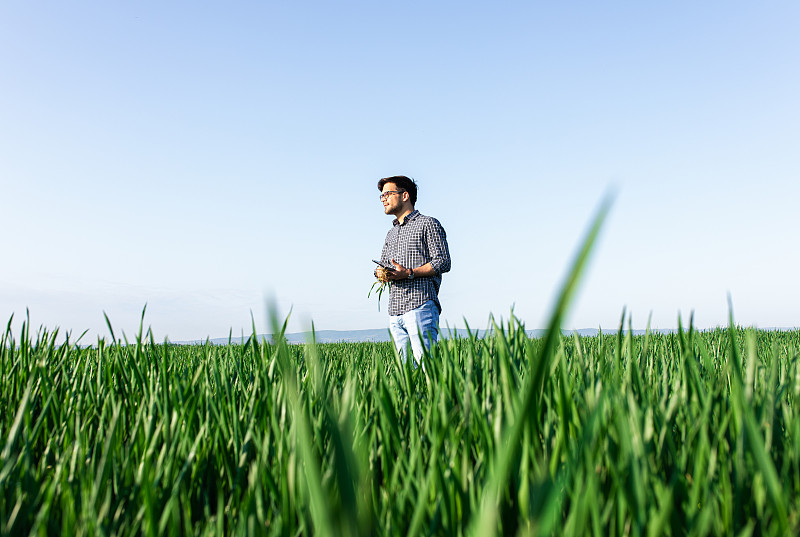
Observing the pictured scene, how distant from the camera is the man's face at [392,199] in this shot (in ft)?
14.9

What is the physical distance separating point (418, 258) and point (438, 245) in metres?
0.23

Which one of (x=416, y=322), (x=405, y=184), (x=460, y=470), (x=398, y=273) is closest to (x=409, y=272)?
(x=398, y=273)

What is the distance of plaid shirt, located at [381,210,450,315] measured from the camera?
418 cm

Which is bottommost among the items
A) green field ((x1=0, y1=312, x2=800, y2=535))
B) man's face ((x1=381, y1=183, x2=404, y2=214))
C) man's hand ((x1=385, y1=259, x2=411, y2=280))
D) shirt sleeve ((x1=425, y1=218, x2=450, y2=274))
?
green field ((x1=0, y1=312, x2=800, y2=535))

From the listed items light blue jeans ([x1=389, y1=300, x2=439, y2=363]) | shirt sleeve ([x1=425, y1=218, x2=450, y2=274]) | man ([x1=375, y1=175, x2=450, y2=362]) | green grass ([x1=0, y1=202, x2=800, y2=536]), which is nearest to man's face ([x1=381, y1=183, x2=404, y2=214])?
man ([x1=375, y1=175, x2=450, y2=362])

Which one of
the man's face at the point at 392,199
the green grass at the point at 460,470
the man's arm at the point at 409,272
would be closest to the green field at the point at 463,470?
the green grass at the point at 460,470

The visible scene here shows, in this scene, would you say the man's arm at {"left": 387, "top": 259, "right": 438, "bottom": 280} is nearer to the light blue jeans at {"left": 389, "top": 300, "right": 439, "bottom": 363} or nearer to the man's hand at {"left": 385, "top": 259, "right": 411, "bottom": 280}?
the man's hand at {"left": 385, "top": 259, "right": 411, "bottom": 280}

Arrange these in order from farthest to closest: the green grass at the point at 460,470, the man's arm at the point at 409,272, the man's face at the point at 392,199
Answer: the man's face at the point at 392,199 < the man's arm at the point at 409,272 < the green grass at the point at 460,470

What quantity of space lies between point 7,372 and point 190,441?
1.39 meters

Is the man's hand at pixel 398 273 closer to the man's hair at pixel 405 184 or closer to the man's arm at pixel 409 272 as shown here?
the man's arm at pixel 409 272

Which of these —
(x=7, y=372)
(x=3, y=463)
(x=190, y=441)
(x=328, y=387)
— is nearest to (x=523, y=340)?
(x=328, y=387)

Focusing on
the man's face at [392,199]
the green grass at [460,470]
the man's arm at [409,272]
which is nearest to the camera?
the green grass at [460,470]

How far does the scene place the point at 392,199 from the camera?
454 cm

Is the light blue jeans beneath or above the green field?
above
